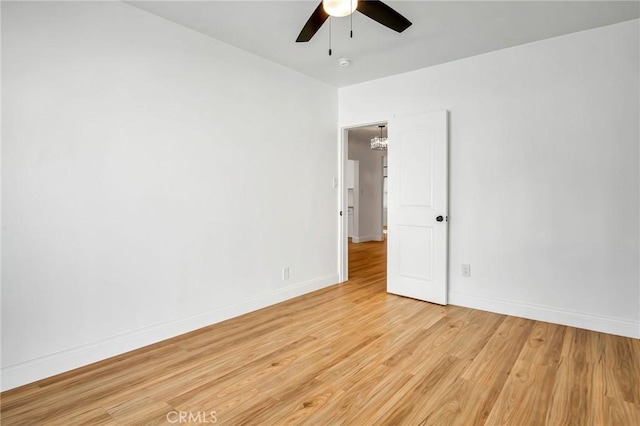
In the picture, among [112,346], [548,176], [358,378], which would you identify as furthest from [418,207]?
[112,346]

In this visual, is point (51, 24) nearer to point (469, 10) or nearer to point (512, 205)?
point (469, 10)

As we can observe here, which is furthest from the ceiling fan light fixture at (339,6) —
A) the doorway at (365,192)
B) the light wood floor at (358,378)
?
the doorway at (365,192)

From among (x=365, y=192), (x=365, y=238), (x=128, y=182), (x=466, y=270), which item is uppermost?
(x=365, y=192)

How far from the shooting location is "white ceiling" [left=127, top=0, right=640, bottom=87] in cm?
263

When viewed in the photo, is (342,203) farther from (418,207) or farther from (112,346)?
(112,346)

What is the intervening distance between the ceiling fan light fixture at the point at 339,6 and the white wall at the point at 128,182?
4.84ft

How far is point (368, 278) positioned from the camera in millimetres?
4938

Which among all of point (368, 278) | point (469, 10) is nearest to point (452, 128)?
point (469, 10)

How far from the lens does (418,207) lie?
3920mm

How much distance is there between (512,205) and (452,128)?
1.01 metres

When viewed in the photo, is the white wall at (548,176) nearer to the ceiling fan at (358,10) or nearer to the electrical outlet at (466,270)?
the electrical outlet at (466,270)

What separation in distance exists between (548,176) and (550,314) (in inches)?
50.2

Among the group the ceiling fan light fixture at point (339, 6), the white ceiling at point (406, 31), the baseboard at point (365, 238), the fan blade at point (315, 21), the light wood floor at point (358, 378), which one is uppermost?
the white ceiling at point (406, 31)

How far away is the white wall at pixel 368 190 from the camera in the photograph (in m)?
8.62
